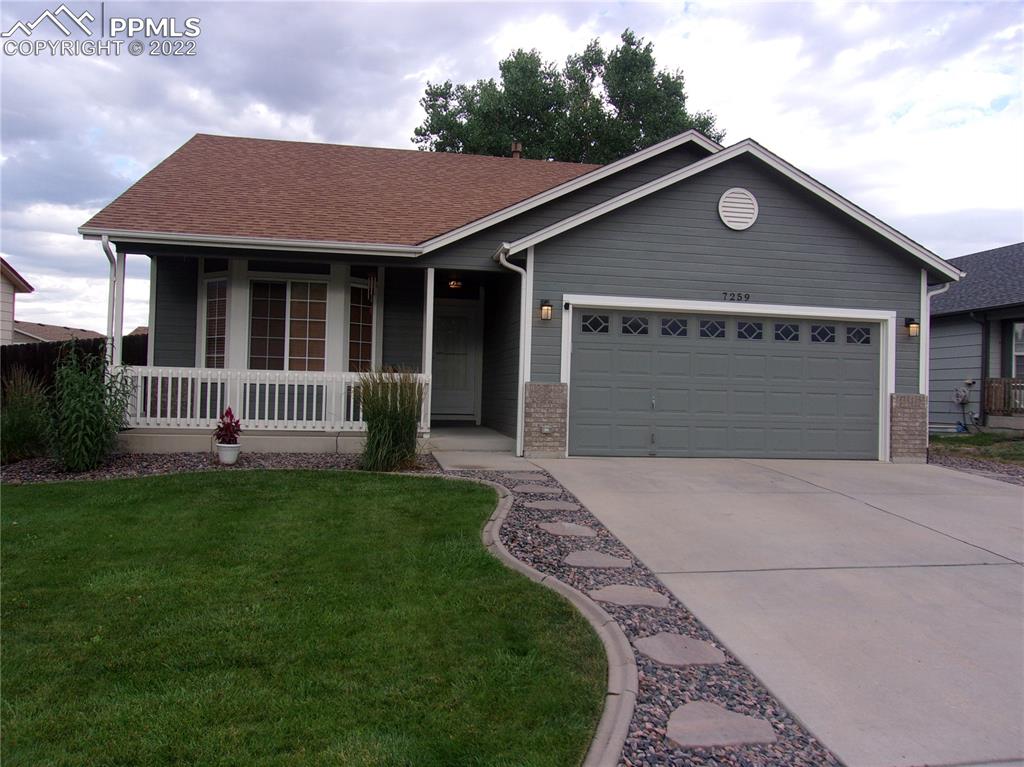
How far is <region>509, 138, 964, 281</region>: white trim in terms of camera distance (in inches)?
394

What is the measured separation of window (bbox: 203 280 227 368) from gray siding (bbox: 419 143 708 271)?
3.42 meters

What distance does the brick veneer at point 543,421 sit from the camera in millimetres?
10031

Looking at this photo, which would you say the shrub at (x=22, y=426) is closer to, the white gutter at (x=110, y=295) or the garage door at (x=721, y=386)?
the white gutter at (x=110, y=295)

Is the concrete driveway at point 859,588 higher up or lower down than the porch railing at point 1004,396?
lower down

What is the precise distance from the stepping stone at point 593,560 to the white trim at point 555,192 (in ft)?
19.5

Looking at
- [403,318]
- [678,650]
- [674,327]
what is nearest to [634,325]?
[674,327]

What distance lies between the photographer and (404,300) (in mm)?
12320

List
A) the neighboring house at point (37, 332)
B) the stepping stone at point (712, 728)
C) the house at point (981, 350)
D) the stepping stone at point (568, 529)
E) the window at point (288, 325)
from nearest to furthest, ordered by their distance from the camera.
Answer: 1. the stepping stone at point (712, 728)
2. the stepping stone at point (568, 529)
3. the window at point (288, 325)
4. the house at point (981, 350)
5. the neighboring house at point (37, 332)

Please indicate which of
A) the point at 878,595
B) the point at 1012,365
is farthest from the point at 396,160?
the point at 1012,365

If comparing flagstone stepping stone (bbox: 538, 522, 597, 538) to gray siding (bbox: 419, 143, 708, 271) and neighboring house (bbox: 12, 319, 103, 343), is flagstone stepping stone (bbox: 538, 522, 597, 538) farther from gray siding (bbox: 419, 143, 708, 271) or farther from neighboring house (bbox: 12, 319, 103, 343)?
neighboring house (bbox: 12, 319, 103, 343)

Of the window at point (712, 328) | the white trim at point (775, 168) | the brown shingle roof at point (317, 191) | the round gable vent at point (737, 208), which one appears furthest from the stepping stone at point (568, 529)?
the round gable vent at point (737, 208)

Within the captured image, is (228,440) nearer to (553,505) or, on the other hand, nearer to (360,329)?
(360,329)

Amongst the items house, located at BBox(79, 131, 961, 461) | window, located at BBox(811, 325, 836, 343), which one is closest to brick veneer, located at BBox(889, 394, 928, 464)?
house, located at BBox(79, 131, 961, 461)

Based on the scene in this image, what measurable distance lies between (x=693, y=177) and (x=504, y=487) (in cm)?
573
